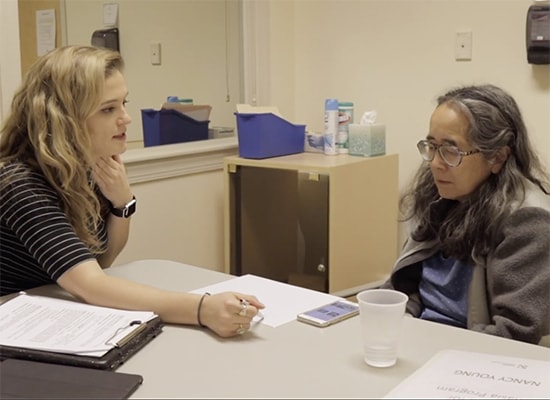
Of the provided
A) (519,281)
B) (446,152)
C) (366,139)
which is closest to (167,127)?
(366,139)

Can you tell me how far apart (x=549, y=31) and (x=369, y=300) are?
182 centimetres

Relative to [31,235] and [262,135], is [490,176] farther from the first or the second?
[262,135]

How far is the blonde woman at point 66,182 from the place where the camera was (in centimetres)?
136

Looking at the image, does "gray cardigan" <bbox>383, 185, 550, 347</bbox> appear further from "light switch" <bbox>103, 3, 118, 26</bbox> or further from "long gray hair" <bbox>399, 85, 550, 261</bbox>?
"light switch" <bbox>103, 3, 118, 26</bbox>

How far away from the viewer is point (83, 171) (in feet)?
5.19

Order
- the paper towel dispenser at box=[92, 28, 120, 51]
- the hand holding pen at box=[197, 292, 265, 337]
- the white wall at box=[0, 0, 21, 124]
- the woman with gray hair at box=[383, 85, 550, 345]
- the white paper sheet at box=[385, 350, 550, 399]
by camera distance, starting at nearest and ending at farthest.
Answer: the white paper sheet at box=[385, 350, 550, 399] < the hand holding pen at box=[197, 292, 265, 337] < the woman with gray hair at box=[383, 85, 550, 345] < the white wall at box=[0, 0, 21, 124] < the paper towel dispenser at box=[92, 28, 120, 51]

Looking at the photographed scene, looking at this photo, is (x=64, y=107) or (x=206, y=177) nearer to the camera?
(x=64, y=107)

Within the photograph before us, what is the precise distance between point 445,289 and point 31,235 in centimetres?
90

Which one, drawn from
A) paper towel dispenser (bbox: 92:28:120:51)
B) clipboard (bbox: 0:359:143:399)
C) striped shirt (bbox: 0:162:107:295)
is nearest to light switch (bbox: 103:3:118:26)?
paper towel dispenser (bbox: 92:28:120:51)

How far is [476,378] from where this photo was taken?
1.04 meters

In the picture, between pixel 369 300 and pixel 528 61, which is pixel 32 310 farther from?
pixel 528 61

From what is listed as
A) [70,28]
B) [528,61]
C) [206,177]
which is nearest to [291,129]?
[206,177]

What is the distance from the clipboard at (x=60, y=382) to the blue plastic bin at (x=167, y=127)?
1.99 m

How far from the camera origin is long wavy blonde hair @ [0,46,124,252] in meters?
1.52
